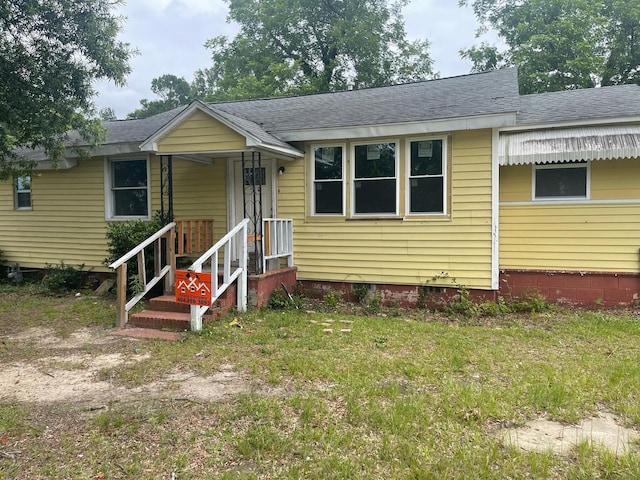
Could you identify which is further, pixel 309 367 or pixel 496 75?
pixel 496 75

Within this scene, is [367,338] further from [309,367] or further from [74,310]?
[74,310]

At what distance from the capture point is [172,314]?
606 cm

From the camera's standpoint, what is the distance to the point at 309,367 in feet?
14.0

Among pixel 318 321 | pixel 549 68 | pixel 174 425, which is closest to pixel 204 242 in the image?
pixel 318 321

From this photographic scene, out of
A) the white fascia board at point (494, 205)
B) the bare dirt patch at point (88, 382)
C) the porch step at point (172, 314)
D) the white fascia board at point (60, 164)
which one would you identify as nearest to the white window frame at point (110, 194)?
the white fascia board at point (60, 164)

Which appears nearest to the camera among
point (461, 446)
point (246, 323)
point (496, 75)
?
point (461, 446)

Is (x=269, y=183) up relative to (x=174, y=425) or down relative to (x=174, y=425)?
up

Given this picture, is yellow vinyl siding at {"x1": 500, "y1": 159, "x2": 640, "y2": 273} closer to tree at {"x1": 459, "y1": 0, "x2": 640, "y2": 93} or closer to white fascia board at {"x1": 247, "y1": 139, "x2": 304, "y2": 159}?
white fascia board at {"x1": 247, "y1": 139, "x2": 304, "y2": 159}

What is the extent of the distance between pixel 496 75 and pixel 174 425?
29.3 feet

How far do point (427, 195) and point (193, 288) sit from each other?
13.5ft

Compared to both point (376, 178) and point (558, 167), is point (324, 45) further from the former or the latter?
point (558, 167)

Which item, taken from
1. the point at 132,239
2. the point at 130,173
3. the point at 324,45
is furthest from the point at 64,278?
the point at 324,45

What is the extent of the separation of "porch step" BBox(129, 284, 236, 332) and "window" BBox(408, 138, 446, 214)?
11.3ft

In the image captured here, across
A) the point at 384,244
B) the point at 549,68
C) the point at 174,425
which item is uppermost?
the point at 549,68
